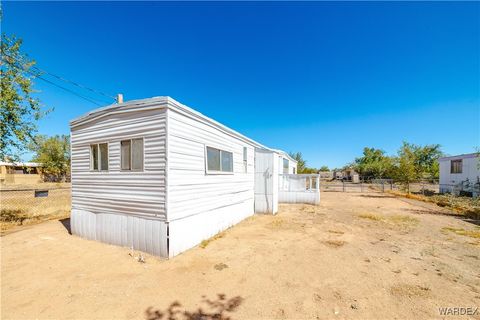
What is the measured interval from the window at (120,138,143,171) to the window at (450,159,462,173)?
28.3 metres

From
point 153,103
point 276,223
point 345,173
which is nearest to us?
point 153,103

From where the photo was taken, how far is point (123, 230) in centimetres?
616

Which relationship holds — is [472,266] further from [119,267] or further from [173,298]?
[119,267]

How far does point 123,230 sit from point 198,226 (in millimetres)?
2137

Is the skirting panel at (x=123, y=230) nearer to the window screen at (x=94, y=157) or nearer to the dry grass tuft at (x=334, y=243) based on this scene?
the window screen at (x=94, y=157)

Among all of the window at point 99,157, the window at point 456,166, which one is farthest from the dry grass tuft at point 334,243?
the window at point 456,166

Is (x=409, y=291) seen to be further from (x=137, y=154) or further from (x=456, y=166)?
(x=456, y=166)

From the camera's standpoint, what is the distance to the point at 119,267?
495 cm

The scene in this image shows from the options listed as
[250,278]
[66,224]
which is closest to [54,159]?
[66,224]

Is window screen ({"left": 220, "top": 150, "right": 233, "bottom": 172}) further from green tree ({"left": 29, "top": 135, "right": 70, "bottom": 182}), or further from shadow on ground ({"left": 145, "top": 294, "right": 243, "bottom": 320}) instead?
green tree ({"left": 29, "top": 135, "right": 70, "bottom": 182})

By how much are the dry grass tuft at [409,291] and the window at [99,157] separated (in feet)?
25.9

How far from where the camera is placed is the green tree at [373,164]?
1774 inches

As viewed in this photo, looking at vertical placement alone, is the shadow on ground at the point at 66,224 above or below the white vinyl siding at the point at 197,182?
below

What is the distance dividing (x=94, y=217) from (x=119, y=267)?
272 centimetres
